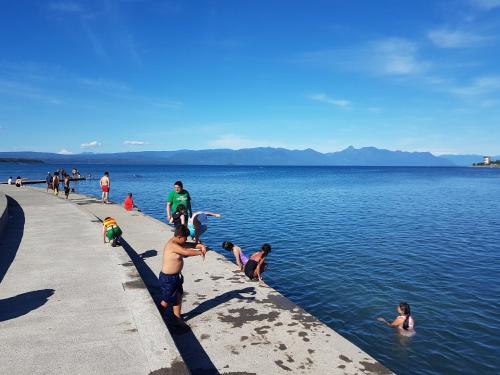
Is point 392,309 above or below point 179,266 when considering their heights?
below

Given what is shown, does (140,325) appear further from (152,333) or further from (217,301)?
(217,301)

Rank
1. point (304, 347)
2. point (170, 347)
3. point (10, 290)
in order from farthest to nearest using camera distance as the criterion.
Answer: point (10, 290) < point (304, 347) < point (170, 347)

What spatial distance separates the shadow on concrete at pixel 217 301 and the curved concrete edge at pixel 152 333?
92 cm

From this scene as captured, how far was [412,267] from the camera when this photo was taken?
46.4ft

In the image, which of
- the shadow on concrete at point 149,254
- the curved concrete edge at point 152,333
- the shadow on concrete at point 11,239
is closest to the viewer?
the curved concrete edge at point 152,333

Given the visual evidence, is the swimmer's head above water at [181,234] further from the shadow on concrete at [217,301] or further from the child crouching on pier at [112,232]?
the child crouching on pier at [112,232]

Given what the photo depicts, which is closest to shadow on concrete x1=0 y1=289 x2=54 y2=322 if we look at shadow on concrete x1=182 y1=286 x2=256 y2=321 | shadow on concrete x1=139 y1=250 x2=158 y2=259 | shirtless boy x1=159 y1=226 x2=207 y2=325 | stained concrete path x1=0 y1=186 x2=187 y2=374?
stained concrete path x1=0 y1=186 x2=187 y2=374

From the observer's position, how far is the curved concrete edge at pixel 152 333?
476cm

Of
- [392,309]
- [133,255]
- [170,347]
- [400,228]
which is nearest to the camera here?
[170,347]

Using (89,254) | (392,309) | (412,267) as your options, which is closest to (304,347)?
(392,309)

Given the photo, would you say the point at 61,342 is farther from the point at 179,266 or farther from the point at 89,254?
the point at 89,254

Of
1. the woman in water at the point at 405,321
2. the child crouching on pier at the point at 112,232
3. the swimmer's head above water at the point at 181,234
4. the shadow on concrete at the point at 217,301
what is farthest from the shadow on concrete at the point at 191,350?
the woman in water at the point at 405,321

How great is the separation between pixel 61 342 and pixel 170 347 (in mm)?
1704

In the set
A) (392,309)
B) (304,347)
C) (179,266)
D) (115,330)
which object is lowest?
(392,309)
